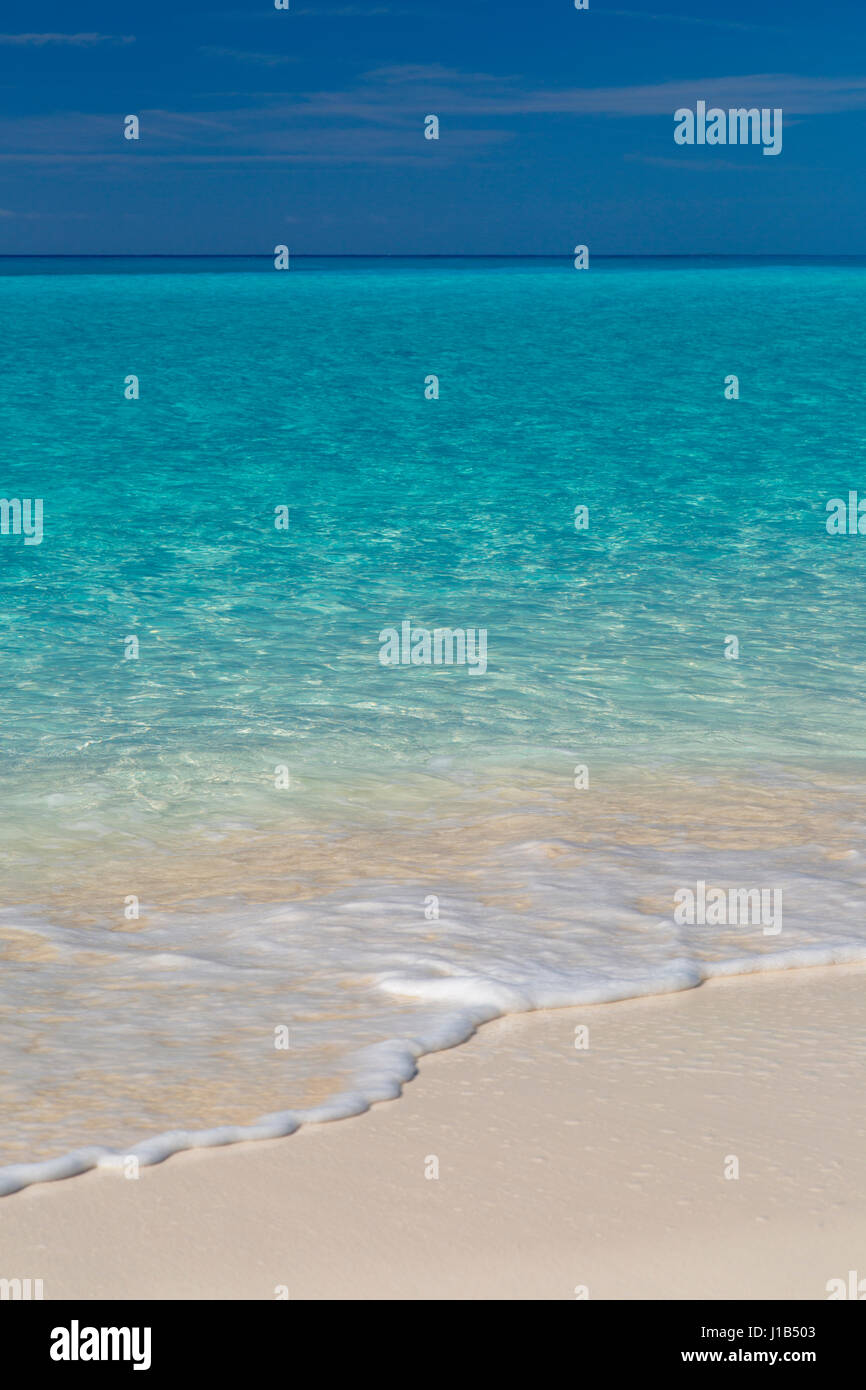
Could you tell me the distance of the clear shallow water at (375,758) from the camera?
5.41 m

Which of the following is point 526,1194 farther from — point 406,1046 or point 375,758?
point 375,758

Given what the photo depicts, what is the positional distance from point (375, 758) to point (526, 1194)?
4.85 metres

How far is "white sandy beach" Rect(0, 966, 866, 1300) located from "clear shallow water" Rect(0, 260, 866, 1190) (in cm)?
24

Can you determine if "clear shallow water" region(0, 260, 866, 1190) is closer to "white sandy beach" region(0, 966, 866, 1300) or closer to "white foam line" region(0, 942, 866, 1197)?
"white foam line" region(0, 942, 866, 1197)

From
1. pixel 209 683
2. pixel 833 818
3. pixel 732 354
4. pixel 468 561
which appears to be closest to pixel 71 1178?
pixel 833 818

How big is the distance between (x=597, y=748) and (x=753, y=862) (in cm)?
214

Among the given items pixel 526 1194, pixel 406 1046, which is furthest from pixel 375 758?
pixel 526 1194

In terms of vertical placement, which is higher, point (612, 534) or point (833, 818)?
point (612, 534)

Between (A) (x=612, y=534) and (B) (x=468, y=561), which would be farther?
(A) (x=612, y=534)

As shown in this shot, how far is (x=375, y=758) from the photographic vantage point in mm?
8867

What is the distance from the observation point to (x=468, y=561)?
15492 millimetres

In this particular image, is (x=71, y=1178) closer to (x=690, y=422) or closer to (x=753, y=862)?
(x=753, y=862)
